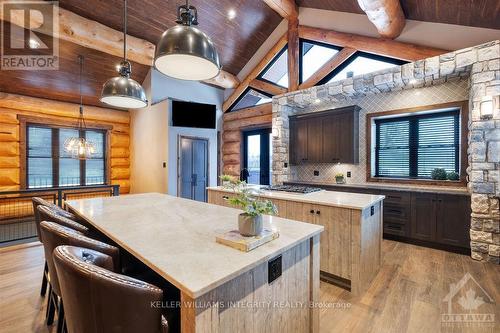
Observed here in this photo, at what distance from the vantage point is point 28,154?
544 cm

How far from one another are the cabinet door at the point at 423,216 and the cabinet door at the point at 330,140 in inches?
61.3

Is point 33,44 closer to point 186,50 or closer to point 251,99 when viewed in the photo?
point 251,99

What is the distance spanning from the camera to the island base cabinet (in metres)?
0.94

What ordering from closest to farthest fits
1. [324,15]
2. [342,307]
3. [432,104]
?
[342,307] → [432,104] → [324,15]

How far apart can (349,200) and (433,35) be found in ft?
10.3

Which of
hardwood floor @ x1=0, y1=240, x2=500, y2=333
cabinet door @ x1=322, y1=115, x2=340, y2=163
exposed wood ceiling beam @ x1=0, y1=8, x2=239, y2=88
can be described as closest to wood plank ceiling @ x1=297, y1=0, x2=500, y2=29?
cabinet door @ x1=322, y1=115, x2=340, y2=163

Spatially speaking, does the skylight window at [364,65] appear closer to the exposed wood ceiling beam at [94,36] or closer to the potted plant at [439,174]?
the potted plant at [439,174]

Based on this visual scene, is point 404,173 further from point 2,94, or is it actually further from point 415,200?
point 2,94

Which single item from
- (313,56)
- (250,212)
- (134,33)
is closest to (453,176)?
(313,56)

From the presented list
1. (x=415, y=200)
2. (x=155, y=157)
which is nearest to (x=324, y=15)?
(x=415, y=200)

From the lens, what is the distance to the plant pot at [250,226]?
132 cm

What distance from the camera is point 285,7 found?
499 cm

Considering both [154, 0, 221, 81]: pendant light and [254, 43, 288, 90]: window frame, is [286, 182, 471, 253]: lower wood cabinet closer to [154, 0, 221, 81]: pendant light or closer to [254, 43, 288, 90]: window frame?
[154, 0, 221, 81]: pendant light

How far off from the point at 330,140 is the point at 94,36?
4953 millimetres
